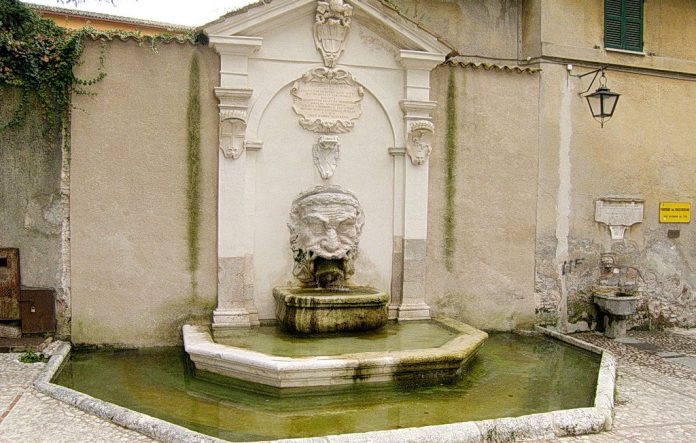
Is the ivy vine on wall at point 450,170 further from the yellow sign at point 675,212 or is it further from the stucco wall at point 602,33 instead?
the yellow sign at point 675,212

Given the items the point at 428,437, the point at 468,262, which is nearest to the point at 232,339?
the point at 428,437

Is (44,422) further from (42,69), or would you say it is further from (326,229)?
(42,69)

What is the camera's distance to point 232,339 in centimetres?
652

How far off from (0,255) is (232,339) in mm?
2599

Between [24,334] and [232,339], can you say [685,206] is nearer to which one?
[232,339]

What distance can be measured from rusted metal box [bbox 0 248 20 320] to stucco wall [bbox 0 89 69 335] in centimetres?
7

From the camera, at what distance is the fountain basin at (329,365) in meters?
5.45

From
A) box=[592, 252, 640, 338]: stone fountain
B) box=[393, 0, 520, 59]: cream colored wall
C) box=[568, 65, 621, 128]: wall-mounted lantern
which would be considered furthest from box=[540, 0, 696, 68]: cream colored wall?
box=[592, 252, 640, 338]: stone fountain

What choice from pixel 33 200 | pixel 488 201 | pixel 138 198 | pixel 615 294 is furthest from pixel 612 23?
pixel 33 200

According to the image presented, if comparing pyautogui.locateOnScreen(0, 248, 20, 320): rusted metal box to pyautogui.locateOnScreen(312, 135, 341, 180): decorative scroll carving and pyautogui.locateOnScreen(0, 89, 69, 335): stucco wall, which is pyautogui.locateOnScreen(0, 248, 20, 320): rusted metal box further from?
pyautogui.locateOnScreen(312, 135, 341, 180): decorative scroll carving

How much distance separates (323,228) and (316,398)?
2.41m

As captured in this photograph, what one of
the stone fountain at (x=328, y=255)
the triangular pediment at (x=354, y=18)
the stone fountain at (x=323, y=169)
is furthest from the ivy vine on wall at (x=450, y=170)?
the stone fountain at (x=328, y=255)

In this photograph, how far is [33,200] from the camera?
22.5ft

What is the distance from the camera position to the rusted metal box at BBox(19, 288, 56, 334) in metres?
6.85
